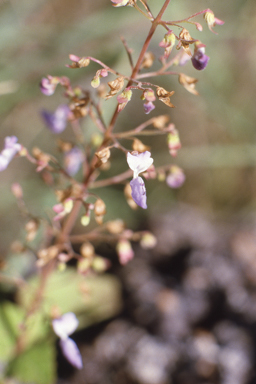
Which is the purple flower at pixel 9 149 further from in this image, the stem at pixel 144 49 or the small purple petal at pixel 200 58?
the small purple petal at pixel 200 58

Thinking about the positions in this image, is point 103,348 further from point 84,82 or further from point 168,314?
point 84,82

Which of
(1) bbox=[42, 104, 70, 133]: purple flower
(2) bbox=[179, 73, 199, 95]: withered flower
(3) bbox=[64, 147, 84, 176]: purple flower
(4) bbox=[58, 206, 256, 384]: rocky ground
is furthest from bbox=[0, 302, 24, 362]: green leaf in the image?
(2) bbox=[179, 73, 199, 95]: withered flower

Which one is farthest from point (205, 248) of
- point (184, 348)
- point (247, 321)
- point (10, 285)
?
point (10, 285)

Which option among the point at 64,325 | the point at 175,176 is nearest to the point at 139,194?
the point at 175,176

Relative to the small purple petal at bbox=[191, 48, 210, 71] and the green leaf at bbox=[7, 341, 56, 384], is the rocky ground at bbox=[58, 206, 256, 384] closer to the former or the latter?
the green leaf at bbox=[7, 341, 56, 384]

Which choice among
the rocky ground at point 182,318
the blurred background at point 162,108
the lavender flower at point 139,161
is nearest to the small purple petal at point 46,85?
the lavender flower at point 139,161

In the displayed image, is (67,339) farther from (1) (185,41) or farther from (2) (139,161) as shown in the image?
(1) (185,41)
